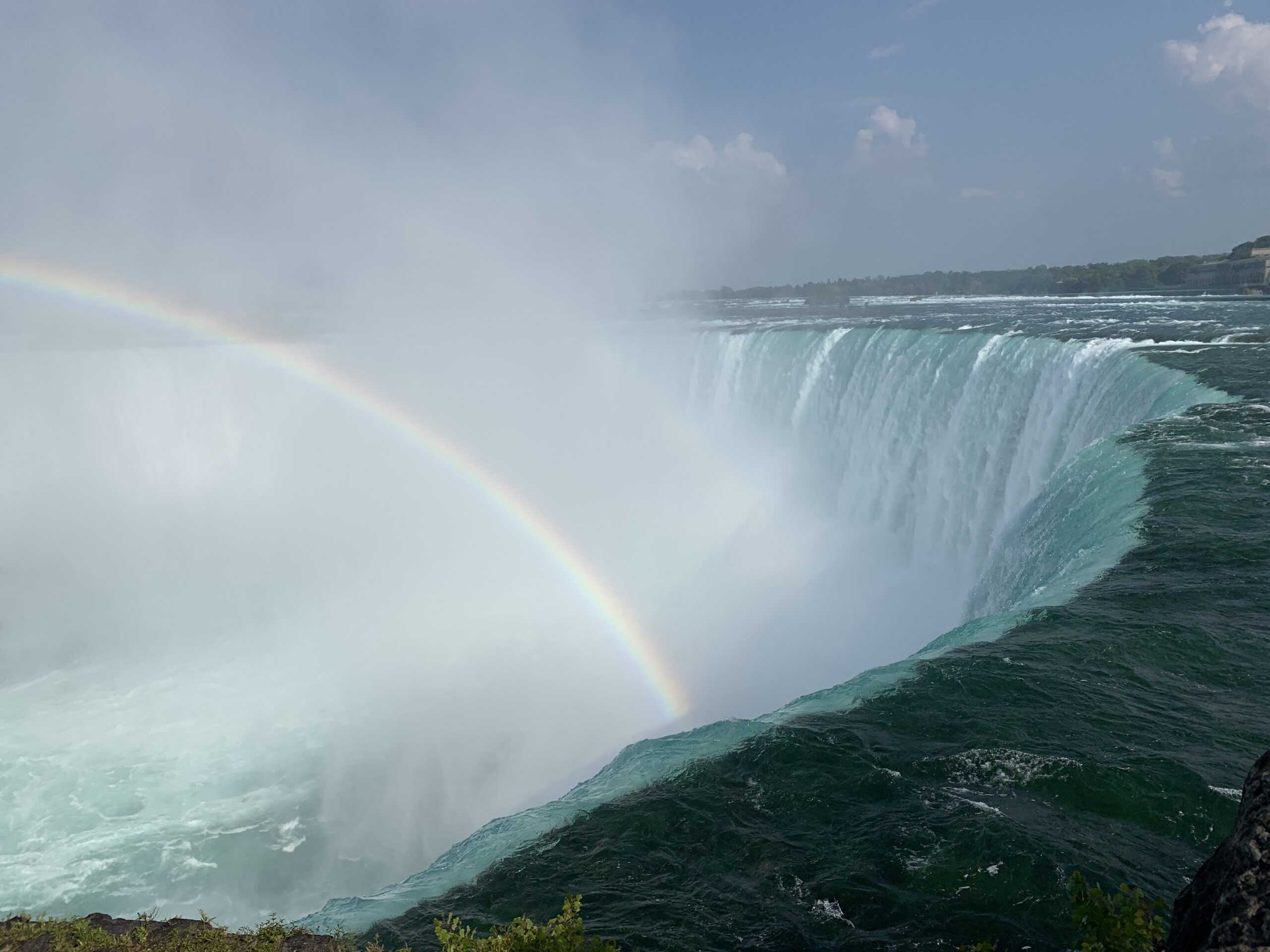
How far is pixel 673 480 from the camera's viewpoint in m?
29.7

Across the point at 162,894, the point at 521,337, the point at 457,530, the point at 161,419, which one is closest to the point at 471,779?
the point at 162,894

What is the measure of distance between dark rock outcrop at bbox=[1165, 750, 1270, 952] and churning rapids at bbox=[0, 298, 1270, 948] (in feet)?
7.62

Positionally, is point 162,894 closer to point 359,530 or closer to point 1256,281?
point 359,530

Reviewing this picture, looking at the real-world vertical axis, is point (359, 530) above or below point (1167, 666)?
above

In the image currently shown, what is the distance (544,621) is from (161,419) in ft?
55.7

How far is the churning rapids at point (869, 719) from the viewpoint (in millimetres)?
4988

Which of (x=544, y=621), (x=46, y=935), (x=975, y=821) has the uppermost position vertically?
(x=544, y=621)

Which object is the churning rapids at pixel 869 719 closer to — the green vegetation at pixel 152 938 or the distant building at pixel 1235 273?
the green vegetation at pixel 152 938

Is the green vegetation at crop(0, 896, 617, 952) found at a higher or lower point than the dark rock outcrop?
higher

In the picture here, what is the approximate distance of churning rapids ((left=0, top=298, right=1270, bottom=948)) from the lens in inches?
196

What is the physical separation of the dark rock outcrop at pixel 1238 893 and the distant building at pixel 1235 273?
4735 cm

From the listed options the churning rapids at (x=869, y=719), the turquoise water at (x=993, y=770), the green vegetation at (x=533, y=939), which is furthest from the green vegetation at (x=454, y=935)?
the churning rapids at (x=869, y=719)

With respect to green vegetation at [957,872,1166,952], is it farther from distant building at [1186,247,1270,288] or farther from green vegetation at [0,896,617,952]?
distant building at [1186,247,1270,288]

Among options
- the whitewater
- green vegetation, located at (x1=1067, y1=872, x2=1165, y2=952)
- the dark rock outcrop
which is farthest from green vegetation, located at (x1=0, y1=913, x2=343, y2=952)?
the dark rock outcrop
